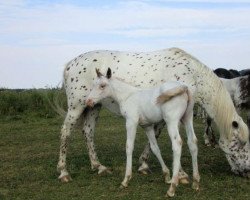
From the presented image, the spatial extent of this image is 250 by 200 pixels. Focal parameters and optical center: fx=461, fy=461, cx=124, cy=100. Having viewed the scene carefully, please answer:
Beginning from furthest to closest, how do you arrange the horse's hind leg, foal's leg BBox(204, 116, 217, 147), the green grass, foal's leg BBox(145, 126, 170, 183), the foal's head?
foal's leg BBox(204, 116, 217, 147), the horse's hind leg, the foal's head, foal's leg BBox(145, 126, 170, 183), the green grass

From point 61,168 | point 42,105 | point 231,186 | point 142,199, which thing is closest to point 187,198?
point 142,199

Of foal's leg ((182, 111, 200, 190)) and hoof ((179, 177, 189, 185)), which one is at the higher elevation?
foal's leg ((182, 111, 200, 190))

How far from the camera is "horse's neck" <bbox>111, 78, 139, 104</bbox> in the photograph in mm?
8391

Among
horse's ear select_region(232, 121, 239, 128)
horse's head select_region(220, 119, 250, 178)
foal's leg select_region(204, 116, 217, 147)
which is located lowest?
foal's leg select_region(204, 116, 217, 147)

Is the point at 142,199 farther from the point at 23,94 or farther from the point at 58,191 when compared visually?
the point at 23,94

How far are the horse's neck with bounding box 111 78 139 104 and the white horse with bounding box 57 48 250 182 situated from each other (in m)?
0.73

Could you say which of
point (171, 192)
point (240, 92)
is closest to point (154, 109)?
point (171, 192)

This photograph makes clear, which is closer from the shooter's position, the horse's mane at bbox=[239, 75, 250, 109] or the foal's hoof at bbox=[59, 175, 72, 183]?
the foal's hoof at bbox=[59, 175, 72, 183]

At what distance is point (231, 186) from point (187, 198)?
1195mm

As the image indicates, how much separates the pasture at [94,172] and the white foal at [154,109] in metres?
0.44

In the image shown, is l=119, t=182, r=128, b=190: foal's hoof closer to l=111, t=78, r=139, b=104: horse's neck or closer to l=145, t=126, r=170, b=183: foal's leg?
l=145, t=126, r=170, b=183: foal's leg

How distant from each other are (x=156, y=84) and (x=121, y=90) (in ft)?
3.04

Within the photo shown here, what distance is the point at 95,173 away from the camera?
9641mm

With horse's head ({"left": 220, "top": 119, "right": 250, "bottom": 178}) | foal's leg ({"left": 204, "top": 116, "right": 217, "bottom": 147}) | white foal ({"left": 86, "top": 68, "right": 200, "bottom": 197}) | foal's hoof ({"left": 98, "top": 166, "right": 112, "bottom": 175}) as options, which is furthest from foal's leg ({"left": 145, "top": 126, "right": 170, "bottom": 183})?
foal's leg ({"left": 204, "top": 116, "right": 217, "bottom": 147})
